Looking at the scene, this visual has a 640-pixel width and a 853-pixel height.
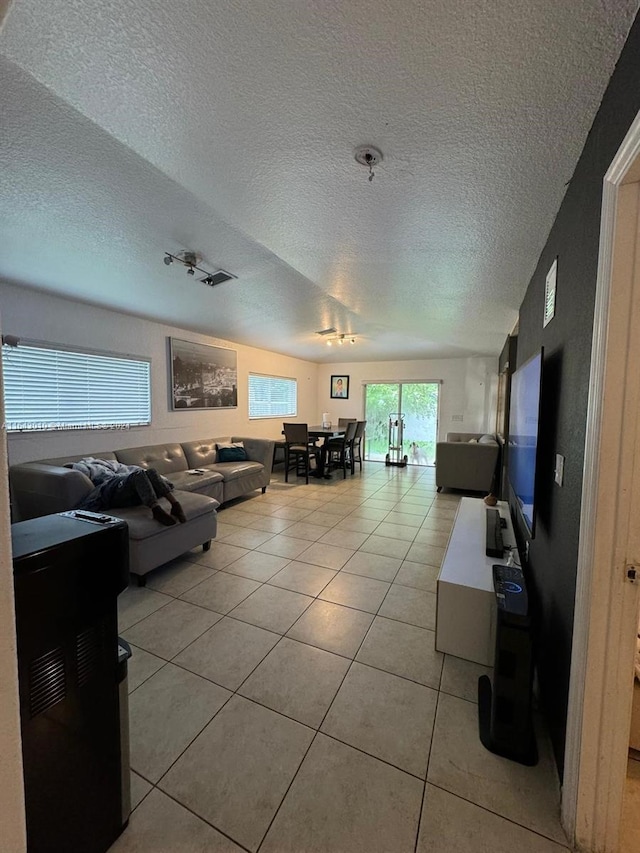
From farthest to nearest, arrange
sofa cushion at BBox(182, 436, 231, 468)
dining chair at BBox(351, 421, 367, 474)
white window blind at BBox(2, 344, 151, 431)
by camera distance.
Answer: dining chair at BBox(351, 421, 367, 474) → sofa cushion at BBox(182, 436, 231, 468) → white window blind at BBox(2, 344, 151, 431)

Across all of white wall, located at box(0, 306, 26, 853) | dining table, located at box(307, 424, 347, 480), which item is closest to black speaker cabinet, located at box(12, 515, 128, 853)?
white wall, located at box(0, 306, 26, 853)

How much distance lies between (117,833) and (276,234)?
2.68 meters

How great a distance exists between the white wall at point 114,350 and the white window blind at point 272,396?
8.3 inches

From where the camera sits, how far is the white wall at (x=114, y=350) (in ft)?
10.5

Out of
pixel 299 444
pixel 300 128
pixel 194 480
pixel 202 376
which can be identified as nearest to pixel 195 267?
pixel 300 128

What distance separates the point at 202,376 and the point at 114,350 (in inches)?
53.5

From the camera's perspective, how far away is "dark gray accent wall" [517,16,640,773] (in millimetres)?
1001

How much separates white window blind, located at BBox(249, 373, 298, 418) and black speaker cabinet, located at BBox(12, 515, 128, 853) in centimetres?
546

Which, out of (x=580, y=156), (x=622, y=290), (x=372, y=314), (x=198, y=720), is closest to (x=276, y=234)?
(x=580, y=156)

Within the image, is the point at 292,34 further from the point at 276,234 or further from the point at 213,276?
the point at 213,276

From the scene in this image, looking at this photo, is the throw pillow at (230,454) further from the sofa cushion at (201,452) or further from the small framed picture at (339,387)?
the small framed picture at (339,387)

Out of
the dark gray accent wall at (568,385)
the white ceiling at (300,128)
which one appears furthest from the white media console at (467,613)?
the white ceiling at (300,128)

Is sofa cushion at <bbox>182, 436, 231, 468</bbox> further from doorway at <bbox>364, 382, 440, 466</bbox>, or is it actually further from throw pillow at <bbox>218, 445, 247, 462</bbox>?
doorway at <bbox>364, 382, 440, 466</bbox>

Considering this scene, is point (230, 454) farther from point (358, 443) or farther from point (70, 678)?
point (70, 678)
